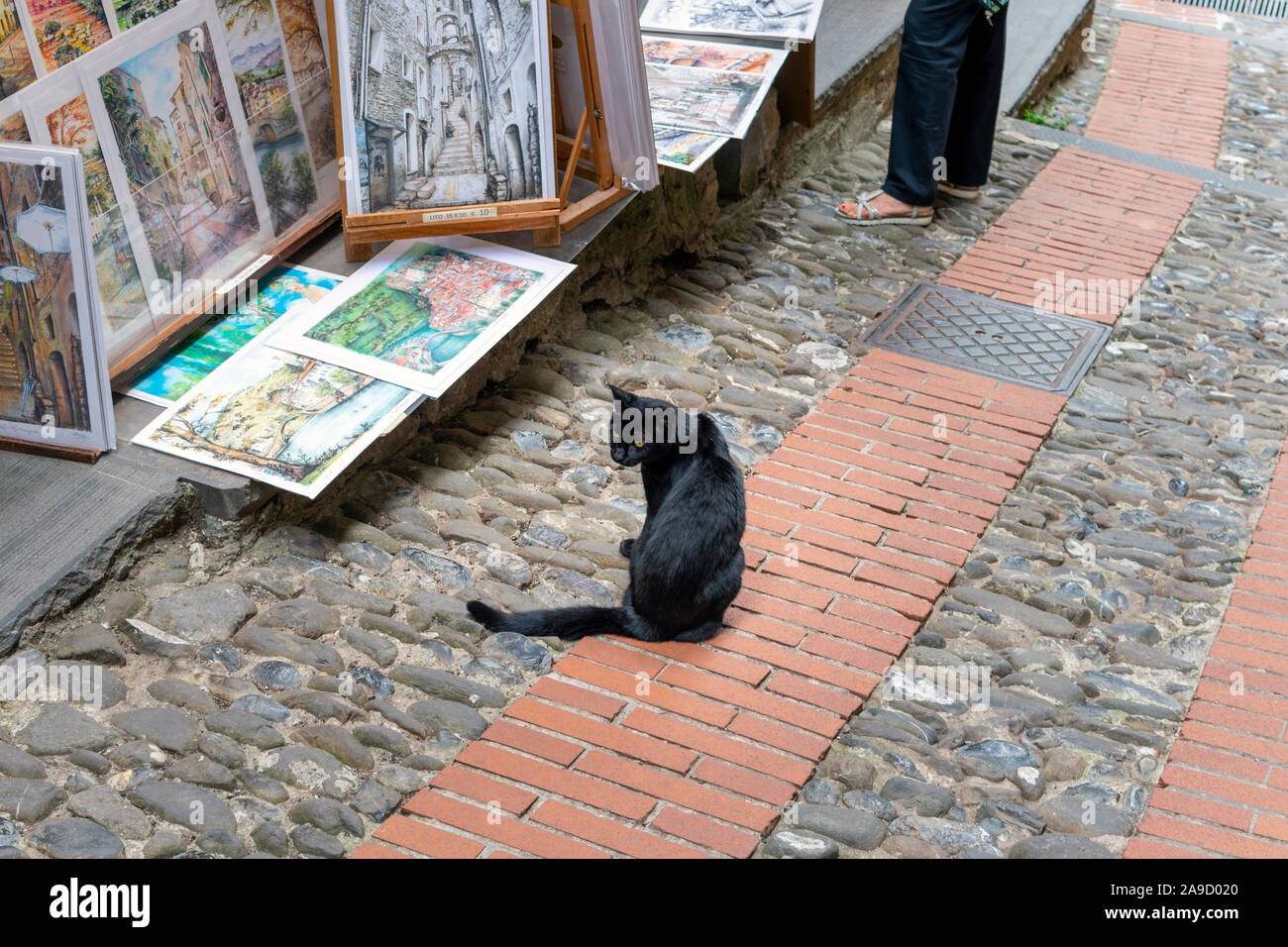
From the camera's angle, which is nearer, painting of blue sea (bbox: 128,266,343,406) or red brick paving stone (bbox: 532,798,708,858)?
red brick paving stone (bbox: 532,798,708,858)

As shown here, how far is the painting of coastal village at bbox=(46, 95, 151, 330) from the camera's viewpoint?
329cm

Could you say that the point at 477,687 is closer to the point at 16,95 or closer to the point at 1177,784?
the point at 1177,784

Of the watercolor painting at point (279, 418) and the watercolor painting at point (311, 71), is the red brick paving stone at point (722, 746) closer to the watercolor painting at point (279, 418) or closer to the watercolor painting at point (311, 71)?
the watercolor painting at point (279, 418)

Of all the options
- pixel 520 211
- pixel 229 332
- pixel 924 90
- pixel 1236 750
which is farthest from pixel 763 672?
pixel 924 90

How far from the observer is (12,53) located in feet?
10.2

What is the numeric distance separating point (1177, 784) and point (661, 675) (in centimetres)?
117

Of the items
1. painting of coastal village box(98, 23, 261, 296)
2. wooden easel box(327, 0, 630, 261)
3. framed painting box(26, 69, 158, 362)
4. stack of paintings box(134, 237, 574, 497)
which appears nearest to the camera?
framed painting box(26, 69, 158, 362)

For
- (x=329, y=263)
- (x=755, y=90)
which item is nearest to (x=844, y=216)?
(x=755, y=90)

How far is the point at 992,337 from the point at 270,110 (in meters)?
2.62

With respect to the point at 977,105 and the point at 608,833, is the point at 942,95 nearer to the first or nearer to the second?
the point at 977,105

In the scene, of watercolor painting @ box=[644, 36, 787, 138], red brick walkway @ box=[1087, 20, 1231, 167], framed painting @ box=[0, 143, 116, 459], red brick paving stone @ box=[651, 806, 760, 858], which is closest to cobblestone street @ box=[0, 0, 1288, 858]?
red brick paving stone @ box=[651, 806, 760, 858]

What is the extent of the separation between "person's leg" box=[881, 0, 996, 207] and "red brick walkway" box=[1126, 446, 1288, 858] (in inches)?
96.2

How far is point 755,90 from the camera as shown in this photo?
16.1ft

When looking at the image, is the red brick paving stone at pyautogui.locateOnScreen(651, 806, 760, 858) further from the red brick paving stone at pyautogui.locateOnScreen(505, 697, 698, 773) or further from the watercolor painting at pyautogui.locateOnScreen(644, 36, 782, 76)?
the watercolor painting at pyautogui.locateOnScreen(644, 36, 782, 76)
